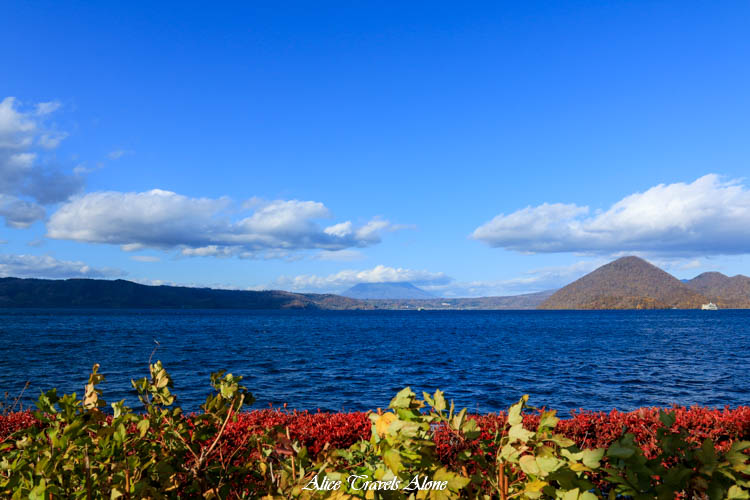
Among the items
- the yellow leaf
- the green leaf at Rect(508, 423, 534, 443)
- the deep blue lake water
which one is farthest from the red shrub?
the deep blue lake water

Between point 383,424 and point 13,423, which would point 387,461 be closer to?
point 383,424

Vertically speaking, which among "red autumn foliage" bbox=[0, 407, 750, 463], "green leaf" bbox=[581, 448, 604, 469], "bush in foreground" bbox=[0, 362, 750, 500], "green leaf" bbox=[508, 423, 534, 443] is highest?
"green leaf" bbox=[508, 423, 534, 443]

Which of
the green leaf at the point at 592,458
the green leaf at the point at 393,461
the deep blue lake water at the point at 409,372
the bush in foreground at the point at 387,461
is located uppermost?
the green leaf at the point at 592,458

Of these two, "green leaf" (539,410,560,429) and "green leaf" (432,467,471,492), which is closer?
"green leaf" (432,467,471,492)

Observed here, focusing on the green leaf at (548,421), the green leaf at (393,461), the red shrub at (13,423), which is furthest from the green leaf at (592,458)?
the red shrub at (13,423)

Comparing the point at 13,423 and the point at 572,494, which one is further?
the point at 13,423

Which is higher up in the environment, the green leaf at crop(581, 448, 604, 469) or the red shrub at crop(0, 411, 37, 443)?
the green leaf at crop(581, 448, 604, 469)

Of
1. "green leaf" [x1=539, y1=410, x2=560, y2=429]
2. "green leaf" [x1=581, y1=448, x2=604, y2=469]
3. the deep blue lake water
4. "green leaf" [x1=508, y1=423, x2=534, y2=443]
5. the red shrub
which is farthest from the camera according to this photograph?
the deep blue lake water

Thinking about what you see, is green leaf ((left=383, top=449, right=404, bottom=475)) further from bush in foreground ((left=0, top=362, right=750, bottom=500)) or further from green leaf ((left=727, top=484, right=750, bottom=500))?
green leaf ((left=727, top=484, right=750, bottom=500))

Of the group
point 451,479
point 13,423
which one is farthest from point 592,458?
point 13,423

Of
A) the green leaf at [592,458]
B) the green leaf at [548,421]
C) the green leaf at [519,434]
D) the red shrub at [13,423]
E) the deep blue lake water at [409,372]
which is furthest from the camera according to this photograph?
the deep blue lake water at [409,372]

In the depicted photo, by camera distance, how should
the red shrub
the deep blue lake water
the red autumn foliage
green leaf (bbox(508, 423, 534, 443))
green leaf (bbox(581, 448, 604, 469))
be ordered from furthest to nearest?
the deep blue lake water, the red shrub, the red autumn foliage, green leaf (bbox(508, 423, 534, 443)), green leaf (bbox(581, 448, 604, 469))

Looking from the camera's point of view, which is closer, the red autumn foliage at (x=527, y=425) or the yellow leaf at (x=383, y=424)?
the yellow leaf at (x=383, y=424)

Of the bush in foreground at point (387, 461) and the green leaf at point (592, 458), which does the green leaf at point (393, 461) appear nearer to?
the bush in foreground at point (387, 461)
